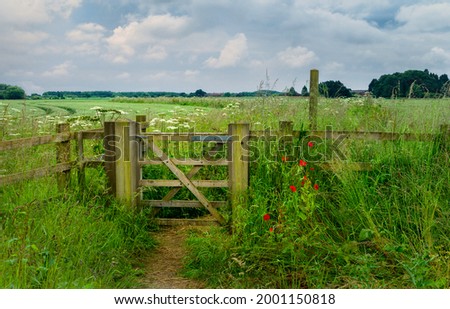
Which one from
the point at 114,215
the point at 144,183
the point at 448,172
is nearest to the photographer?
the point at 448,172

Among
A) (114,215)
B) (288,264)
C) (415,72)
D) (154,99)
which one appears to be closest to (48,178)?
(114,215)

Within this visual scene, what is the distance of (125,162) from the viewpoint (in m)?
7.61

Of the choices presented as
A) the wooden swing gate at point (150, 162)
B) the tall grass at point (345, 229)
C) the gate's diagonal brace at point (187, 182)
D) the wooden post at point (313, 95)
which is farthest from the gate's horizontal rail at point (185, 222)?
the wooden post at point (313, 95)

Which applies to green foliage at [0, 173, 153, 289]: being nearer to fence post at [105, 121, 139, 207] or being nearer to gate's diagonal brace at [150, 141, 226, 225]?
fence post at [105, 121, 139, 207]

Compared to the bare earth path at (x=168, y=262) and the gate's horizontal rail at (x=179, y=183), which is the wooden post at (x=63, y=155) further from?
the bare earth path at (x=168, y=262)

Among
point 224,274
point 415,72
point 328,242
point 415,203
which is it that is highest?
point 415,72

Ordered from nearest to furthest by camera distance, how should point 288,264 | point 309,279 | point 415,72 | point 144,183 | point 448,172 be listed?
1. point 309,279
2. point 288,264
3. point 448,172
4. point 144,183
5. point 415,72

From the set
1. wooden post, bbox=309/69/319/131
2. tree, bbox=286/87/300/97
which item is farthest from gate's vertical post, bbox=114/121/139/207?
tree, bbox=286/87/300/97

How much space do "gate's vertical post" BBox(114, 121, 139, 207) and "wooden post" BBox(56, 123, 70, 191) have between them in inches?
30.7

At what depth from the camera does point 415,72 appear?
37.3 ft

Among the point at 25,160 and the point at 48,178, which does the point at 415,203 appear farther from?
the point at 25,160

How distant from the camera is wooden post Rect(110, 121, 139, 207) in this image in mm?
7594

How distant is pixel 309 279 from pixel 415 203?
1601 mm

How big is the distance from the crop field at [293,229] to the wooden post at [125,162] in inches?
10.9
